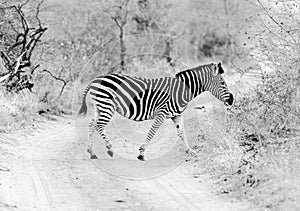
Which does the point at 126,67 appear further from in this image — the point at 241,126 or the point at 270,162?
the point at 270,162

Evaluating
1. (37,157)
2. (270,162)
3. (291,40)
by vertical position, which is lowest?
(37,157)

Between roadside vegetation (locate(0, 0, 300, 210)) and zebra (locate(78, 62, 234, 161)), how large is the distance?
2.93 ft

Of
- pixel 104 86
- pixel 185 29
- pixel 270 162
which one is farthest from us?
pixel 185 29

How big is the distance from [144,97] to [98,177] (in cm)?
188

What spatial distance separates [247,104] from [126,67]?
12.4m

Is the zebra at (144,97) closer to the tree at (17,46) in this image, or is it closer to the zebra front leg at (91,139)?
the zebra front leg at (91,139)

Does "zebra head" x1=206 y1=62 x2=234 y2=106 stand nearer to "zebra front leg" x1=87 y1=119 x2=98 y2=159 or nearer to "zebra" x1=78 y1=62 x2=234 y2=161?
"zebra" x1=78 y1=62 x2=234 y2=161

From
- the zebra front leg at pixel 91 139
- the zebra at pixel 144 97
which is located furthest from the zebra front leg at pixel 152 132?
the zebra front leg at pixel 91 139

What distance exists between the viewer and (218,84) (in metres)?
10.4

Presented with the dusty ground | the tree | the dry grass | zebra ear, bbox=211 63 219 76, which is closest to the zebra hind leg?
the dusty ground

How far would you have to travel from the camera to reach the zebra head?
402 inches

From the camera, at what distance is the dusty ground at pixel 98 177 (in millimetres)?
7289

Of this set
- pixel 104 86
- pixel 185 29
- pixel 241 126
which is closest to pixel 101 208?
pixel 104 86

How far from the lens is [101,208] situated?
277 inches
